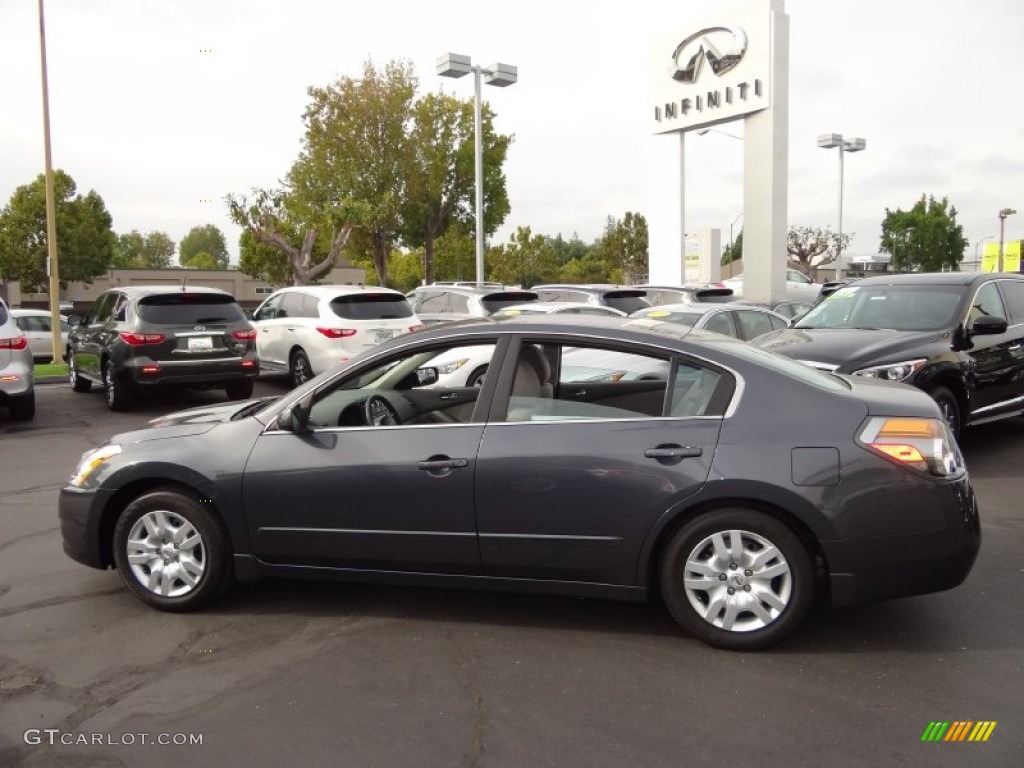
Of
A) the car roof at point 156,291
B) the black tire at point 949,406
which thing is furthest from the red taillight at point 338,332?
the black tire at point 949,406

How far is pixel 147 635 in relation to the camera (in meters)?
4.19

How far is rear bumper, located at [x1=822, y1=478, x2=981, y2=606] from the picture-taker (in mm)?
3719

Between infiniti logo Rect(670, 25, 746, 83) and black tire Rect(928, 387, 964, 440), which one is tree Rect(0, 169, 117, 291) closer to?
infiniti logo Rect(670, 25, 746, 83)

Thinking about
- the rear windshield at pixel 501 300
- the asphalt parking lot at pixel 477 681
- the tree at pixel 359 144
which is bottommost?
the asphalt parking lot at pixel 477 681

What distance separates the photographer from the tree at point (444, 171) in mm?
33625

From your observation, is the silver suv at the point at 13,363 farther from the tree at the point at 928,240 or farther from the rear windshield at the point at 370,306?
the tree at the point at 928,240

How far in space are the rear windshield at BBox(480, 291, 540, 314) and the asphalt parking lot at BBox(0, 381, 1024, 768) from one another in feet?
33.0

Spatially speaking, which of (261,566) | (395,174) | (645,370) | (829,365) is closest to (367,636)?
Result: (261,566)

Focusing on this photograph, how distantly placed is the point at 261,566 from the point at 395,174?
1188 inches

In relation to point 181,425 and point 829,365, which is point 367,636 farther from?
point 829,365

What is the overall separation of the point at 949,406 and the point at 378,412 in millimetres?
5527

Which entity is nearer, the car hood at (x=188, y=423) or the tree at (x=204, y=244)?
the car hood at (x=188, y=423)

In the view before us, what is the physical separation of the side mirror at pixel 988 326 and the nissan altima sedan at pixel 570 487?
3.96 meters

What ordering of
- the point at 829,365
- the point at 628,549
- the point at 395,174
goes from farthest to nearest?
1. the point at 395,174
2. the point at 829,365
3. the point at 628,549
